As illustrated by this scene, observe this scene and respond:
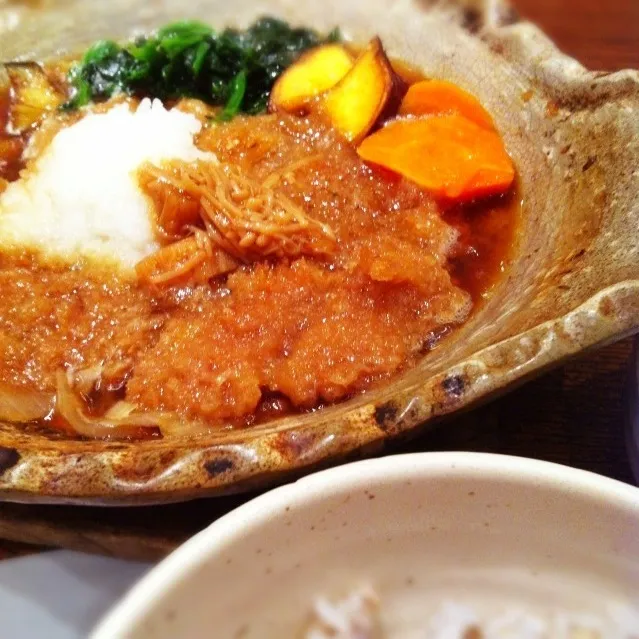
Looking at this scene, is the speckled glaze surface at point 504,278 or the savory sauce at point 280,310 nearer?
the speckled glaze surface at point 504,278

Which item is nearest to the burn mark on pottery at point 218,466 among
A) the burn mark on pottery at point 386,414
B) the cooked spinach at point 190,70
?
the burn mark on pottery at point 386,414

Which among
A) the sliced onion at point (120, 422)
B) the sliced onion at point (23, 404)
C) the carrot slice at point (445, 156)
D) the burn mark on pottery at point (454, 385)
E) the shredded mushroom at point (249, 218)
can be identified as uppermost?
the carrot slice at point (445, 156)

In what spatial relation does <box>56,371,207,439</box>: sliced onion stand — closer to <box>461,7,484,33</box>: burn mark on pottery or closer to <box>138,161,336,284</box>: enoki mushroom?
<box>138,161,336,284</box>: enoki mushroom

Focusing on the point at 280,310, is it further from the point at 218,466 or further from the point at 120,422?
the point at 218,466

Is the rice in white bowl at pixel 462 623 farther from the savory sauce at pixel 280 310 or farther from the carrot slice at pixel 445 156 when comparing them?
the carrot slice at pixel 445 156

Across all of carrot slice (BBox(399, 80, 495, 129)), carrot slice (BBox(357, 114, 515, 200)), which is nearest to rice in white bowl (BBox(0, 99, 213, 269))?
carrot slice (BBox(357, 114, 515, 200))

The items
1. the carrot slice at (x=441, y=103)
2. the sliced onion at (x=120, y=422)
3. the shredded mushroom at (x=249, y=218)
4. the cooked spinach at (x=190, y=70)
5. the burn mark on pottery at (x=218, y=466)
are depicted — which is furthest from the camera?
the cooked spinach at (x=190, y=70)

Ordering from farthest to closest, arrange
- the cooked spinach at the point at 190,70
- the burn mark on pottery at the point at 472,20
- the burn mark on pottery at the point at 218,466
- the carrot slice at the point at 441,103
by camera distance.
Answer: the cooked spinach at the point at 190,70
the burn mark on pottery at the point at 472,20
the carrot slice at the point at 441,103
the burn mark on pottery at the point at 218,466
